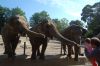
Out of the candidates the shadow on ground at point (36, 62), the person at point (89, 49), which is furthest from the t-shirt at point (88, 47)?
the shadow on ground at point (36, 62)

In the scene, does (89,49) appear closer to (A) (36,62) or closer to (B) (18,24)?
(A) (36,62)

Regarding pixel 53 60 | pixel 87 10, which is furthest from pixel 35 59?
pixel 87 10

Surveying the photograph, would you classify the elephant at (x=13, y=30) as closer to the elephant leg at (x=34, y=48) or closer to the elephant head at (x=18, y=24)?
the elephant head at (x=18, y=24)

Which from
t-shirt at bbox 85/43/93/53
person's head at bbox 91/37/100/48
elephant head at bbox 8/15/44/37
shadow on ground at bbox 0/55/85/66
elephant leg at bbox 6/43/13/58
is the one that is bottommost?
shadow on ground at bbox 0/55/85/66

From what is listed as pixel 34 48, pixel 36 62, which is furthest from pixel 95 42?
pixel 34 48

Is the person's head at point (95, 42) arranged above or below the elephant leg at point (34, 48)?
above

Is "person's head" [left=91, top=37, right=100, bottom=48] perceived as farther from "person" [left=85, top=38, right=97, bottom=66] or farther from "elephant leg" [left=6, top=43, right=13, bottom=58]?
"elephant leg" [left=6, top=43, right=13, bottom=58]

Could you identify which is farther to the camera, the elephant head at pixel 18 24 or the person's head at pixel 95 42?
the elephant head at pixel 18 24

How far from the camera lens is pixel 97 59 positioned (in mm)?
7352

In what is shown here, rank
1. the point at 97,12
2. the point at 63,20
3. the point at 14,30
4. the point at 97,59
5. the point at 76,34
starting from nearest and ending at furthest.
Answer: the point at 97,59 → the point at 14,30 → the point at 76,34 → the point at 97,12 → the point at 63,20

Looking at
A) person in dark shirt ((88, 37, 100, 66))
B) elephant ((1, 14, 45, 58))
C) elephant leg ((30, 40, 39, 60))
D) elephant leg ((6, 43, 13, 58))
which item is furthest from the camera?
elephant leg ((6, 43, 13, 58))

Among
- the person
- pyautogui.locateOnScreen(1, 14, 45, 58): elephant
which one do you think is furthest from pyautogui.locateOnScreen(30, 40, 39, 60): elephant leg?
the person

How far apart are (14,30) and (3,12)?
68835 mm

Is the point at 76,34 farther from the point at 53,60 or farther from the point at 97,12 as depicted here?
the point at 97,12
